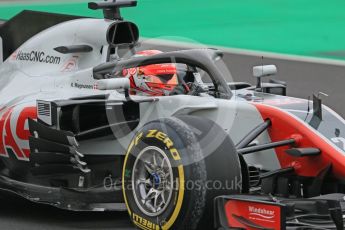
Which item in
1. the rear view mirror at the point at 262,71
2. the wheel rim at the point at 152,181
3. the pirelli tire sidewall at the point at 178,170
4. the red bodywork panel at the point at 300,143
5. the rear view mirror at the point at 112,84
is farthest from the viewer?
the rear view mirror at the point at 262,71

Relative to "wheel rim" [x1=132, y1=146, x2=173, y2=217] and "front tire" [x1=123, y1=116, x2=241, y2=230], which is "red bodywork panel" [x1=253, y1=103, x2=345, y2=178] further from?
"wheel rim" [x1=132, y1=146, x2=173, y2=217]

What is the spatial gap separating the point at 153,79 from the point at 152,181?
1.73 m

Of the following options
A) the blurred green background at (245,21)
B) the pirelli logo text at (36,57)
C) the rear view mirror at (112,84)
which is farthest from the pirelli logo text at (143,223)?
the blurred green background at (245,21)

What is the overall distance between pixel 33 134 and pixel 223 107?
180cm

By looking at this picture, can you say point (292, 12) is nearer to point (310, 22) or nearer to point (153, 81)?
point (310, 22)

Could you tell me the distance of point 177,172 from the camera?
6.35m

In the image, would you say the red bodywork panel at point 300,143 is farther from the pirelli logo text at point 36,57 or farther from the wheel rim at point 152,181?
the pirelli logo text at point 36,57

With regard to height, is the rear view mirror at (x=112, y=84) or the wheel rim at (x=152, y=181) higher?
the rear view mirror at (x=112, y=84)

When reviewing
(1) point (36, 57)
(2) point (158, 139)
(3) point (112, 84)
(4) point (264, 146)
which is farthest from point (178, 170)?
(1) point (36, 57)

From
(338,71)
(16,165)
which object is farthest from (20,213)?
(338,71)

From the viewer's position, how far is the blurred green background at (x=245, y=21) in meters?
17.4

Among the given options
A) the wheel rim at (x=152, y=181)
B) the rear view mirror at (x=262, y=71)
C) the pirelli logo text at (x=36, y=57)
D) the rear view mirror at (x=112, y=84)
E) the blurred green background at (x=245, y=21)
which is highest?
the rear view mirror at (x=112, y=84)

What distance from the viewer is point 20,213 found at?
27.5 feet

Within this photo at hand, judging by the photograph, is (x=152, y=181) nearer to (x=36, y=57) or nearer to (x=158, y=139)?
(x=158, y=139)
